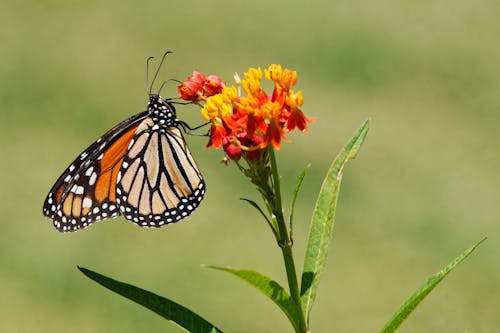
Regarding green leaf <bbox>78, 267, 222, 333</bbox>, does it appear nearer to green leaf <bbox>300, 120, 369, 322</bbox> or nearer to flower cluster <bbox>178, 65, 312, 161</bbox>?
green leaf <bbox>300, 120, 369, 322</bbox>

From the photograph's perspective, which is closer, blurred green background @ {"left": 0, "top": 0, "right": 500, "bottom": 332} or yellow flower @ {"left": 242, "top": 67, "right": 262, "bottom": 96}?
yellow flower @ {"left": 242, "top": 67, "right": 262, "bottom": 96}

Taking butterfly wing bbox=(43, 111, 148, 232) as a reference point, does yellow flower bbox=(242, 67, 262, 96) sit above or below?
below

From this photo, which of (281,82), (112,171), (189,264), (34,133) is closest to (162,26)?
(34,133)

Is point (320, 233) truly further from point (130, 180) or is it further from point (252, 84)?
point (130, 180)

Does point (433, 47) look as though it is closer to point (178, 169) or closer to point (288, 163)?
point (288, 163)

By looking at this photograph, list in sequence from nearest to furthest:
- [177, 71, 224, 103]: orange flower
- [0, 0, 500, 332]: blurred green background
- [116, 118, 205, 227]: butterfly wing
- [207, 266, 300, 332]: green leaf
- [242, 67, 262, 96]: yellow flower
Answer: [207, 266, 300, 332]: green leaf < [242, 67, 262, 96]: yellow flower < [177, 71, 224, 103]: orange flower < [116, 118, 205, 227]: butterfly wing < [0, 0, 500, 332]: blurred green background

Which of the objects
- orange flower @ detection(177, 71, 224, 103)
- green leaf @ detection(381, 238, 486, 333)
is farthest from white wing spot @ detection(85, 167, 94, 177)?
green leaf @ detection(381, 238, 486, 333)

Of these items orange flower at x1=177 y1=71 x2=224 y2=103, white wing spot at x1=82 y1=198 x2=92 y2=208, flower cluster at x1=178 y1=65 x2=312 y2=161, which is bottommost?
flower cluster at x1=178 y1=65 x2=312 y2=161

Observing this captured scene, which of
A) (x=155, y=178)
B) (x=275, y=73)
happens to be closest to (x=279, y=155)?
(x=155, y=178)
